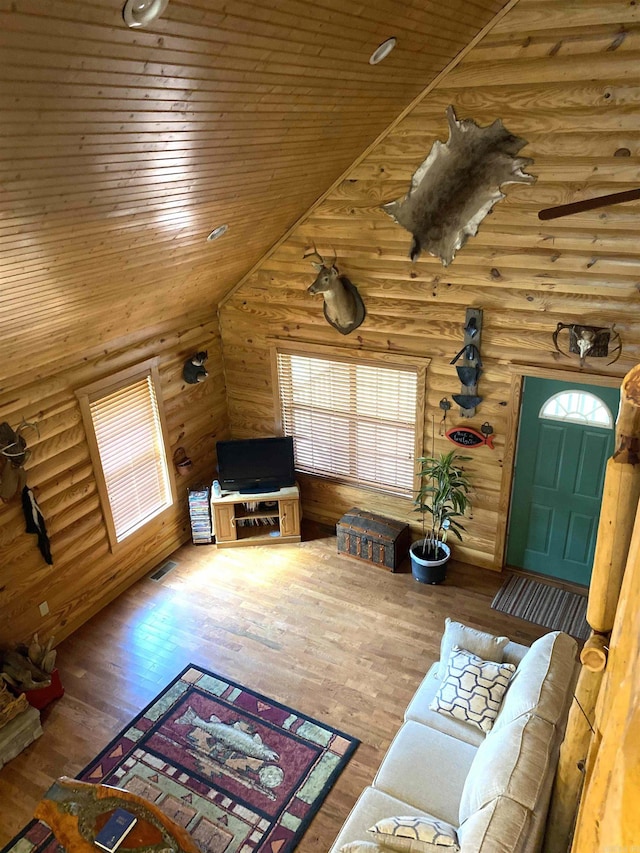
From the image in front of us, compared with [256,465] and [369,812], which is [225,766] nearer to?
[369,812]

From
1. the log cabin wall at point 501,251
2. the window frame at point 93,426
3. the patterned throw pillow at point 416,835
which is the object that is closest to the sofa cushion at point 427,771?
the patterned throw pillow at point 416,835

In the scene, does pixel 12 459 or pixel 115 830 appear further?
pixel 12 459

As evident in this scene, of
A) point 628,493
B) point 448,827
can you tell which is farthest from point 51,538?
point 628,493

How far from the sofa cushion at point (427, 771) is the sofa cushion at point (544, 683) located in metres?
0.33

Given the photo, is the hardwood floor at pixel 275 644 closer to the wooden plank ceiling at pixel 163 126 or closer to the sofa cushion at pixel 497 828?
the sofa cushion at pixel 497 828

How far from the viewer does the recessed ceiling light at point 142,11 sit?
1.78 m

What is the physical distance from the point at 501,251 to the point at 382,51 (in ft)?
6.33

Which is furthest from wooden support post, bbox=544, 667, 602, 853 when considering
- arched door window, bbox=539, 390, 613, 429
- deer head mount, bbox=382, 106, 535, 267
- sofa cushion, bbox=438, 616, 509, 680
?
deer head mount, bbox=382, 106, 535, 267

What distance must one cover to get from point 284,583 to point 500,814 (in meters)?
3.14

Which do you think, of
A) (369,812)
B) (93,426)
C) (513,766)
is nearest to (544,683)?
(513,766)

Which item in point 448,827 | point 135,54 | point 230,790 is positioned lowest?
point 230,790

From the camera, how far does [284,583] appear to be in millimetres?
5539

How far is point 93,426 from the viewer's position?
16.2 feet

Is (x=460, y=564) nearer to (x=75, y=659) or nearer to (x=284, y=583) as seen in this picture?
(x=284, y=583)
